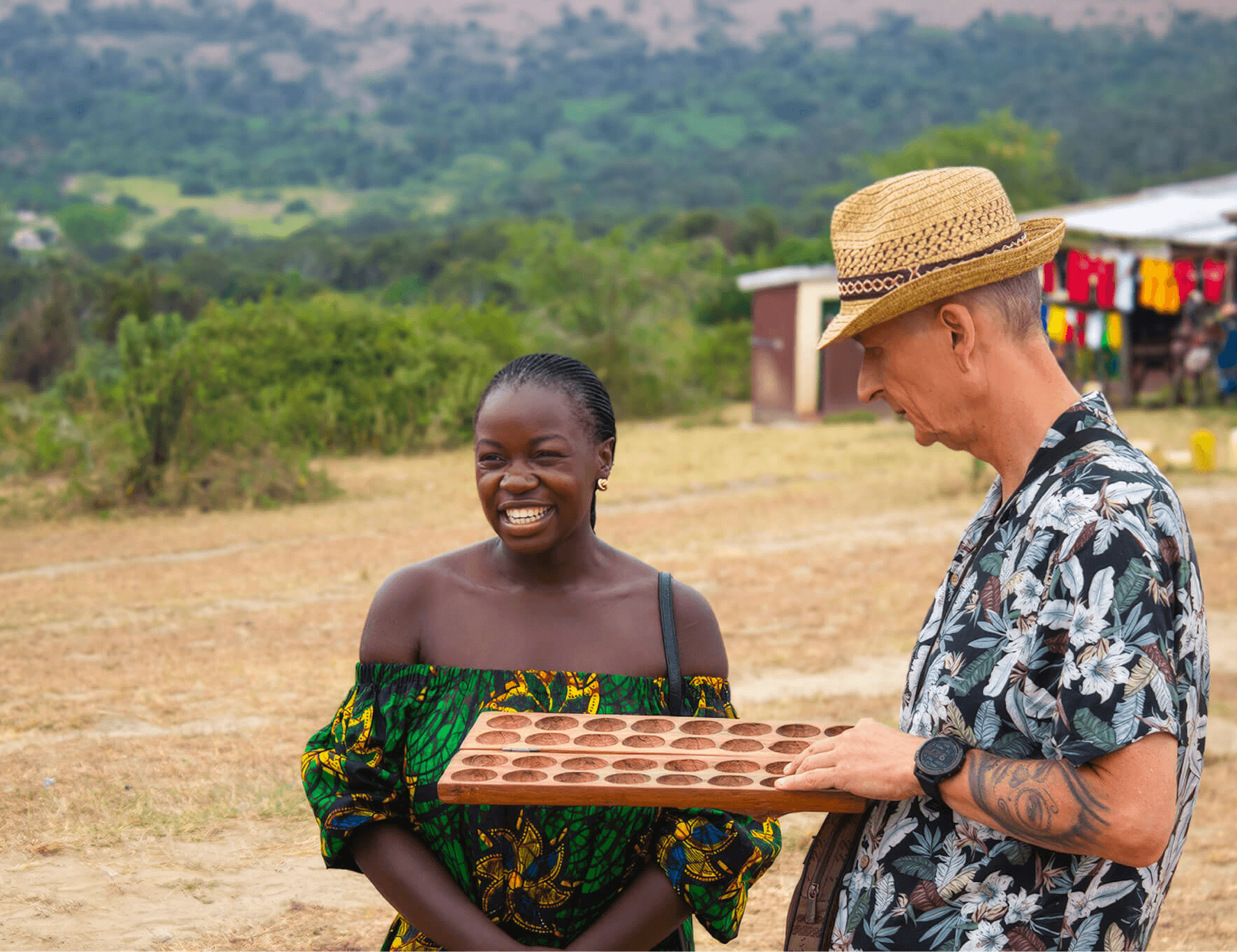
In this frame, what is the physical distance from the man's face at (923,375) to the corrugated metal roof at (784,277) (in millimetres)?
19706

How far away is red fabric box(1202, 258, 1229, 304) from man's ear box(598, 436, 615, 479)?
1880 cm

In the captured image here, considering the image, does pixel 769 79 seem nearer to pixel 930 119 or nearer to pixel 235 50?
pixel 930 119

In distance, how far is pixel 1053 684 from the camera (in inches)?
64.3

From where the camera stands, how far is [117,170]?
101 m

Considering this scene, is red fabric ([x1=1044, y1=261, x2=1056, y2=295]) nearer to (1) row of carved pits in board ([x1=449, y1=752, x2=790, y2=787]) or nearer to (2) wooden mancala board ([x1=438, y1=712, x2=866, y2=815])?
(2) wooden mancala board ([x1=438, y1=712, x2=866, y2=815])

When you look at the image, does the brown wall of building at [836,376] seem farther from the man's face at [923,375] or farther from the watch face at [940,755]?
the watch face at [940,755]

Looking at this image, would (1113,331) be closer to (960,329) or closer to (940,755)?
(960,329)

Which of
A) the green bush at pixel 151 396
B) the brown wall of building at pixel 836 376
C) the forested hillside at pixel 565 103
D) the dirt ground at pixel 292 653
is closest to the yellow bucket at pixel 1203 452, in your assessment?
the dirt ground at pixel 292 653

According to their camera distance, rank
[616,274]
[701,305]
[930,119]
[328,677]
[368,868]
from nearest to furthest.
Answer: [368,868]
[328,677]
[616,274]
[701,305]
[930,119]

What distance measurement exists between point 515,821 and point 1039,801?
0.84 meters

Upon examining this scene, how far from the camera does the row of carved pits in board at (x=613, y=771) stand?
1.74m

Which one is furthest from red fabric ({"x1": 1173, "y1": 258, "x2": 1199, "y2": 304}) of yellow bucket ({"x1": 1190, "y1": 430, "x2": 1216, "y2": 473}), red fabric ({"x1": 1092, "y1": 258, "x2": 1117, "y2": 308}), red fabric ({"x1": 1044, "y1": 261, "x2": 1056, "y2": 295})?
yellow bucket ({"x1": 1190, "y1": 430, "x2": 1216, "y2": 473})

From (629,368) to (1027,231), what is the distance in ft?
66.3

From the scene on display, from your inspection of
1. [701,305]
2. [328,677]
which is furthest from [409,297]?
[328,677]
